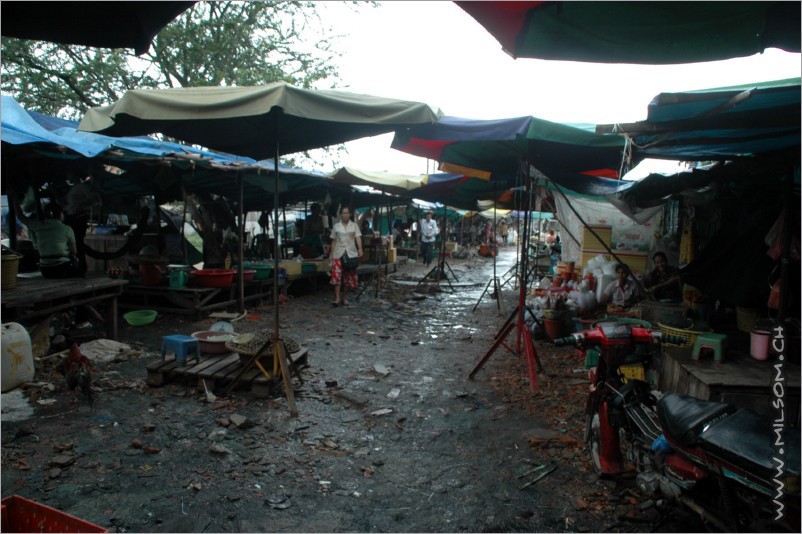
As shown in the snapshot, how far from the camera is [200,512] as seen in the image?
3158 millimetres

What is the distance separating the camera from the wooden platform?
16.9 ft

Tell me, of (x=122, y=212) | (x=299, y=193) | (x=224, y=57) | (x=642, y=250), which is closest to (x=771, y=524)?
(x=642, y=250)

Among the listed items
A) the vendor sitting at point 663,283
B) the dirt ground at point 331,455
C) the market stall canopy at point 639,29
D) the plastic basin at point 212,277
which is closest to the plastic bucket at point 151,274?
the plastic basin at point 212,277

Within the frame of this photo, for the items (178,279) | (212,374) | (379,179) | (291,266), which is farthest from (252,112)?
(291,266)

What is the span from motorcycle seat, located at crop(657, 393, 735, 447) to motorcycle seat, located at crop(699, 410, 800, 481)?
7 cm

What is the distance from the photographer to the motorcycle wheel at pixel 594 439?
3611 mm

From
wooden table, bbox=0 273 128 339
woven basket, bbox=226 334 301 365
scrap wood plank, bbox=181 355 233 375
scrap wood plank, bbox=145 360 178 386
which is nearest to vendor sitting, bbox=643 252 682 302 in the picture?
woven basket, bbox=226 334 301 365

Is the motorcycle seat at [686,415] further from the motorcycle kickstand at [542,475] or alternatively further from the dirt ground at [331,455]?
the motorcycle kickstand at [542,475]

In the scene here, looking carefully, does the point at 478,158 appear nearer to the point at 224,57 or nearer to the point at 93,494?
the point at 93,494

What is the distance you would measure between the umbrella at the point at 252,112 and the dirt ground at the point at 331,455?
0.90 m

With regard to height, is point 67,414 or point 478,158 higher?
point 478,158

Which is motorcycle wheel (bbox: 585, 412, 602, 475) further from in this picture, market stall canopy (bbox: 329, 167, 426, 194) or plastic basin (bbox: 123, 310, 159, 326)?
market stall canopy (bbox: 329, 167, 426, 194)

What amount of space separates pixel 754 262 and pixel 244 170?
8.17 m

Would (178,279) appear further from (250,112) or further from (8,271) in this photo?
(250,112)
